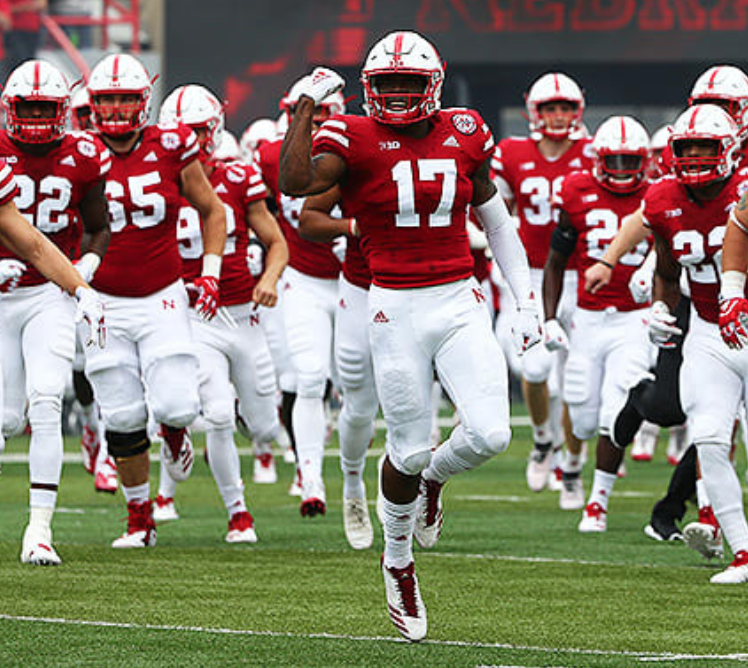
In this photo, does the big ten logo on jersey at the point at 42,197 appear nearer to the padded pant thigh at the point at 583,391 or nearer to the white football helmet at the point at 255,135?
the padded pant thigh at the point at 583,391

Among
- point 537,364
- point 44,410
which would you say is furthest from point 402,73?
point 537,364

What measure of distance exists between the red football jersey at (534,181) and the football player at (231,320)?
200 centimetres

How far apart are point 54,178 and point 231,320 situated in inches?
53.8

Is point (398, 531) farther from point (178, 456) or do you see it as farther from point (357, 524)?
point (178, 456)

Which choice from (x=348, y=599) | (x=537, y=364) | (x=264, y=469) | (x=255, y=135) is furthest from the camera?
(x=255, y=135)

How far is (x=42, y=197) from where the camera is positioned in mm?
7547

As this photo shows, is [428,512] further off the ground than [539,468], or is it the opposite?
[428,512]

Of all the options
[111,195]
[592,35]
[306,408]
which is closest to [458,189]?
[111,195]

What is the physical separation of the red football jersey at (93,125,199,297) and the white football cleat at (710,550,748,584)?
2.47 m

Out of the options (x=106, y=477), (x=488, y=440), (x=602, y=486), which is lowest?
(x=106, y=477)

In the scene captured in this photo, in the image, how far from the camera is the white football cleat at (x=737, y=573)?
694 cm

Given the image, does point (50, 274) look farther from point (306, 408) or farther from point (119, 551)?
point (306, 408)

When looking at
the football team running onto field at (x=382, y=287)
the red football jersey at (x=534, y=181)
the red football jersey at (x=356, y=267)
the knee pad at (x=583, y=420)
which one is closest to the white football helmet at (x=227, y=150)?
the football team running onto field at (x=382, y=287)

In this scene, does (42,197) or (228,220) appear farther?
(228,220)
